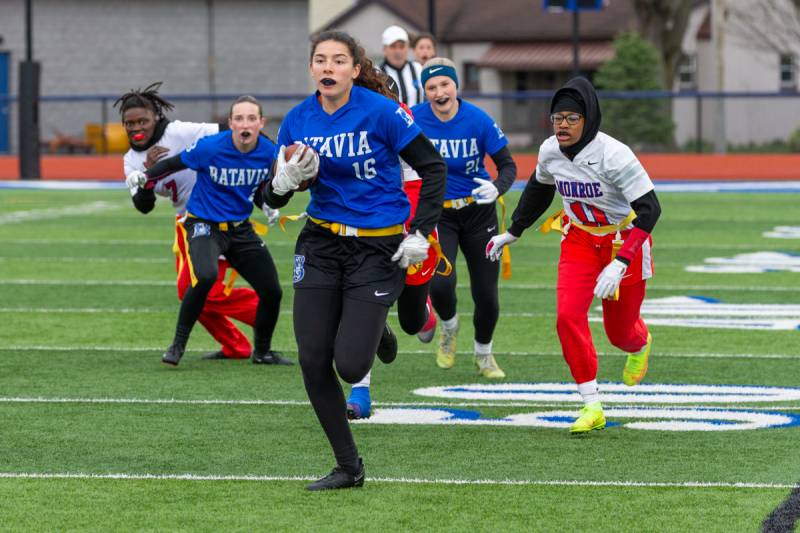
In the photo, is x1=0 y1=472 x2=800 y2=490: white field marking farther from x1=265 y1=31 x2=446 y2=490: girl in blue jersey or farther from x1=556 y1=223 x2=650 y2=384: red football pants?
x1=556 y1=223 x2=650 y2=384: red football pants

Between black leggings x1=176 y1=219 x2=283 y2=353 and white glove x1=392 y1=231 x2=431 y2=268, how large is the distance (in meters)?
3.53

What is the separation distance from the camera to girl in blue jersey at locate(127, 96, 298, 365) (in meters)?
9.84

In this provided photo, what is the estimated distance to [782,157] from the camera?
112 feet

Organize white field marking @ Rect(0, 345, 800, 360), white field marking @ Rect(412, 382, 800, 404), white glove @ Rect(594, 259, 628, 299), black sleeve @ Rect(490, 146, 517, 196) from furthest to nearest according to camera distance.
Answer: white field marking @ Rect(0, 345, 800, 360) < black sleeve @ Rect(490, 146, 517, 196) < white field marking @ Rect(412, 382, 800, 404) < white glove @ Rect(594, 259, 628, 299)

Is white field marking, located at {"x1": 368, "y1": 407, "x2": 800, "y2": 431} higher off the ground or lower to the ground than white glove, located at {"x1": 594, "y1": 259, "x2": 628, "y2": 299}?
lower

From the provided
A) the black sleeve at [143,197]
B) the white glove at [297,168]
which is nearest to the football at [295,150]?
the white glove at [297,168]

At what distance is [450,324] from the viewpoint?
9891 millimetres

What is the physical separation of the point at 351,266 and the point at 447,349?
3.44 m

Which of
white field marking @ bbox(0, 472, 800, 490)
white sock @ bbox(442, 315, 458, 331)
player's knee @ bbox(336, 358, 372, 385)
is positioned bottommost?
white field marking @ bbox(0, 472, 800, 490)

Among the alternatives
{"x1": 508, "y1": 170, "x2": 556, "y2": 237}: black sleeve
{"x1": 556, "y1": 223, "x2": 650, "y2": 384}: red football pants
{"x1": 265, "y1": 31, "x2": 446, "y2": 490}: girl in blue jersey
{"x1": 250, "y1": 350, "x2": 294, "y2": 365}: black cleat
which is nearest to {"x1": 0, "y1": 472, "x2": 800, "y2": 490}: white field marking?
{"x1": 265, "y1": 31, "x2": 446, "y2": 490}: girl in blue jersey

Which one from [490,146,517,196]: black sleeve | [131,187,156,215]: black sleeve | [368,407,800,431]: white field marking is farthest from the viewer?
[131,187,156,215]: black sleeve

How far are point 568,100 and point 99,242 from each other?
11.6 meters

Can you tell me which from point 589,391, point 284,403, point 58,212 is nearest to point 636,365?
point 589,391

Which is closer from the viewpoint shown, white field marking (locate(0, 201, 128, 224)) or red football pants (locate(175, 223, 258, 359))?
red football pants (locate(175, 223, 258, 359))
